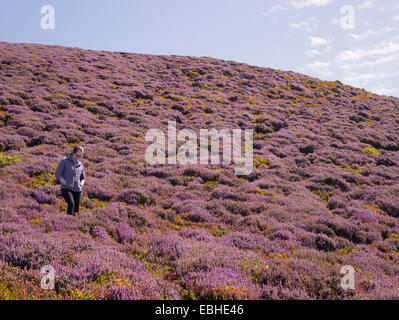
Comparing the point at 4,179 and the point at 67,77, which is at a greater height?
the point at 67,77

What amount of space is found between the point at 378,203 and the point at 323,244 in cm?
577

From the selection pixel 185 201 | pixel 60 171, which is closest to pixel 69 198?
pixel 60 171

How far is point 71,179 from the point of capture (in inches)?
285

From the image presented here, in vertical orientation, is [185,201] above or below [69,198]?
below

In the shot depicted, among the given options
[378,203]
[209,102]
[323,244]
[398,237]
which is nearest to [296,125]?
[209,102]

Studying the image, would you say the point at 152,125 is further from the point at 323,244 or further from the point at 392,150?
the point at 392,150

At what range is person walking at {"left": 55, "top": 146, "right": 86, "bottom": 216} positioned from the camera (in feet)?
23.3

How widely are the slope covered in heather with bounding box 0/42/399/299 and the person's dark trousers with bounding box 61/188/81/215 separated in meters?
0.39

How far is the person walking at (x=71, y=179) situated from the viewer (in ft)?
23.3

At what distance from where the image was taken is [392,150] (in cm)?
2019

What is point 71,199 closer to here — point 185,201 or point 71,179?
Result: point 71,179

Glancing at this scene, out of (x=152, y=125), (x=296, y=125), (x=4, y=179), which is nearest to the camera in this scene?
(x=4, y=179)

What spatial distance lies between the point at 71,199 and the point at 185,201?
428cm

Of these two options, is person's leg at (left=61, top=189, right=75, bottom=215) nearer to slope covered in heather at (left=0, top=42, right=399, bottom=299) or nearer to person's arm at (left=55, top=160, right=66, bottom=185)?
person's arm at (left=55, top=160, right=66, bottom=185)
